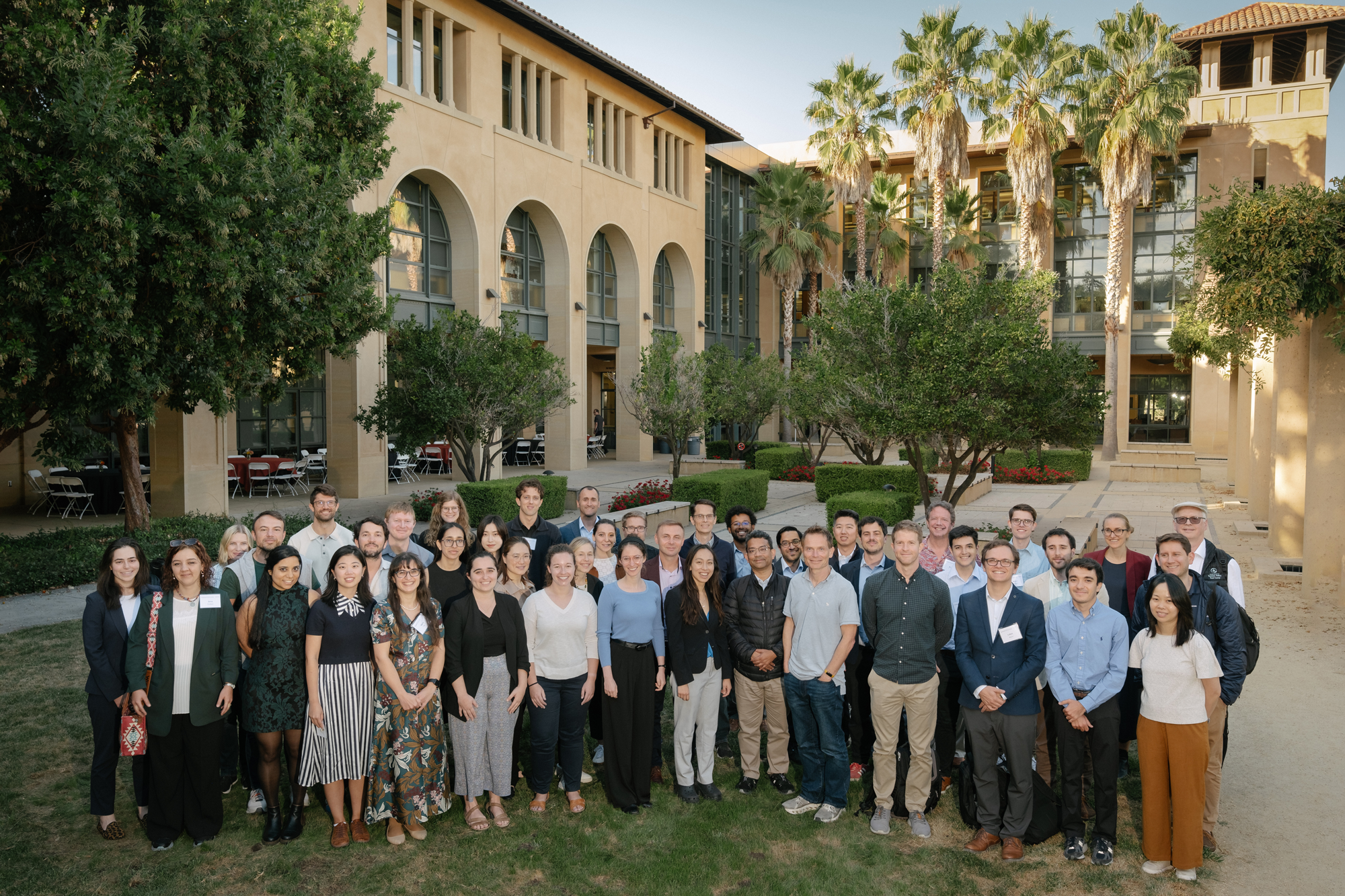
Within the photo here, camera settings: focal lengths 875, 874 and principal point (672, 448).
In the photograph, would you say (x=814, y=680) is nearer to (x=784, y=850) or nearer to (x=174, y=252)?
(x=784, y=850)

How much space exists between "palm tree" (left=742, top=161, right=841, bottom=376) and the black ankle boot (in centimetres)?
2971

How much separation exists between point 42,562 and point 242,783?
7.73m

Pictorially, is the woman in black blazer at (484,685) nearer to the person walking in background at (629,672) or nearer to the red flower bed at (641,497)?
the person walking in background at (629,672)

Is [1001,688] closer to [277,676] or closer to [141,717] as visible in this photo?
[277,676]

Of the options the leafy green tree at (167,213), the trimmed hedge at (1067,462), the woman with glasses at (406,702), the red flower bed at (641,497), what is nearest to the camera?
the woman with glasses at (406,702)

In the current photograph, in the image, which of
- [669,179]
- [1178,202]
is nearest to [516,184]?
[669,179]

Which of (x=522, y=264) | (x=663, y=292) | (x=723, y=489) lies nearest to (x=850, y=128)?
(x=663, y=292)

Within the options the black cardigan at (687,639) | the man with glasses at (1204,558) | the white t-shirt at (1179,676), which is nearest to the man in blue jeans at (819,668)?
the black cardigan at (687,639)

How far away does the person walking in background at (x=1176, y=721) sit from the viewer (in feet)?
15.6

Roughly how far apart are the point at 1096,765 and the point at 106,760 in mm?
5744

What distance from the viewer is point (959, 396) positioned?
12961mm

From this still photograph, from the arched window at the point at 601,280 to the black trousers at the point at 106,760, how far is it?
996 inches

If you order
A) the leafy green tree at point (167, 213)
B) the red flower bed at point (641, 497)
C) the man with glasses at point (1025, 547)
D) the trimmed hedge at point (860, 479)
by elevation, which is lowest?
the red flower bed at point (641, 497)

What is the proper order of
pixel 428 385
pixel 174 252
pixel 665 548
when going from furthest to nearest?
1. pixel 428 385
2. pixel 174 252
3. pixel 665 548
